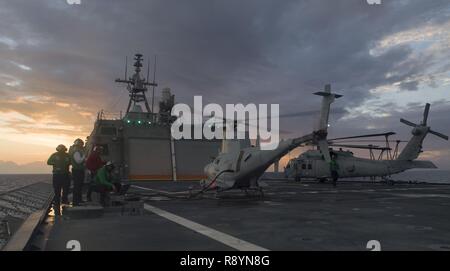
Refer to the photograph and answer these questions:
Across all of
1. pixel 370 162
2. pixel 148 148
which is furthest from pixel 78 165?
pixel 370 162

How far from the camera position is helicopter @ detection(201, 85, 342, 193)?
1623 cm

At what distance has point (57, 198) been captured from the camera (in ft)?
42.1

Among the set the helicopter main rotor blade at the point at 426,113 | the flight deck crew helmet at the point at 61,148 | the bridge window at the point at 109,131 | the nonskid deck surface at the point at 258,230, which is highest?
the helicopter main rotor blade at the point at 426,113

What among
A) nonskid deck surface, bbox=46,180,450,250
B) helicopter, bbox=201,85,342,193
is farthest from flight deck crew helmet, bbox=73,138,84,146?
helicopter, bbox=201,85,342,193

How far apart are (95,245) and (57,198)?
22.0 ft

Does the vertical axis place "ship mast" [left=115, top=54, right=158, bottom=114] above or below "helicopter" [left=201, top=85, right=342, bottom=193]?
above

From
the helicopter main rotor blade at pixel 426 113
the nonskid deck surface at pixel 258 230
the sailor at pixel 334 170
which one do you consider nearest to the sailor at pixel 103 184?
the nonskid deck surface at pixel 258 230

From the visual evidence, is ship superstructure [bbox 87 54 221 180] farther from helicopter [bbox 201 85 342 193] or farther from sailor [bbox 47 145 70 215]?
sailor [bbox 47 145 70 215]

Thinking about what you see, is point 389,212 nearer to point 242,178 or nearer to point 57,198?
point 242,178

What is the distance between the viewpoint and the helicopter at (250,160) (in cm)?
1623

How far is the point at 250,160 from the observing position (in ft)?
55.4

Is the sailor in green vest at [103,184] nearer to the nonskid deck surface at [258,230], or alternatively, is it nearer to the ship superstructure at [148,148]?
the nonskid deck surface at [258,230]

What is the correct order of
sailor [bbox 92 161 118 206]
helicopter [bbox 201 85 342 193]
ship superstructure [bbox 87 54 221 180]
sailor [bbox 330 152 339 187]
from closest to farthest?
1. sailor [bbox 92 161 118 206]
2. helicopter [bbox 201 85 342 193]
3. sailor [bbox 330 152 339 187]
4. ship superstructure [bbox 87 54 221 180]
